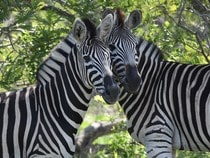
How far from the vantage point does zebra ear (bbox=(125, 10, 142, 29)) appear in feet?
32.6

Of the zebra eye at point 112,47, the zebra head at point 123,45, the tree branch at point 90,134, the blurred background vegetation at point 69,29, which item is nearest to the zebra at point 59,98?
the zebra head at point 123,45

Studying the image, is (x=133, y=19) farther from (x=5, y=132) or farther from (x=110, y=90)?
(x=5, y=132)

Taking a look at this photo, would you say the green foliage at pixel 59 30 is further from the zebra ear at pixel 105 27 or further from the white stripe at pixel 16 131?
the white stripe at pixel 16 131

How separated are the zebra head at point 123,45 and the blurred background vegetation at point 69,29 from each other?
0.72 metres

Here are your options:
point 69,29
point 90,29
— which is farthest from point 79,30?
point 69,29

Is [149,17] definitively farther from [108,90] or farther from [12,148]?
[12,148]

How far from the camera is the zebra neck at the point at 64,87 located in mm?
8562

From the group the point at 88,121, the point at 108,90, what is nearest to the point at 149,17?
the point at 108,90

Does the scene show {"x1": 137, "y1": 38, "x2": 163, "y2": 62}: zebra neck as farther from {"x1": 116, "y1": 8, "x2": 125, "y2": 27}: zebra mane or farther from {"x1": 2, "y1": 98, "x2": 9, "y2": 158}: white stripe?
{"x1": 2, "y1": 98, "x2": 9, "y2": 158}: white stripe

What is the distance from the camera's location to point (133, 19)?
10.0 metres

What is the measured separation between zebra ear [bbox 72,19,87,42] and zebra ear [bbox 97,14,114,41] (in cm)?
31

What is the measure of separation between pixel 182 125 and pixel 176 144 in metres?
0.26

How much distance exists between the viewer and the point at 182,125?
941 centimetres

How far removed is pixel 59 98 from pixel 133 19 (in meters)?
2.00
